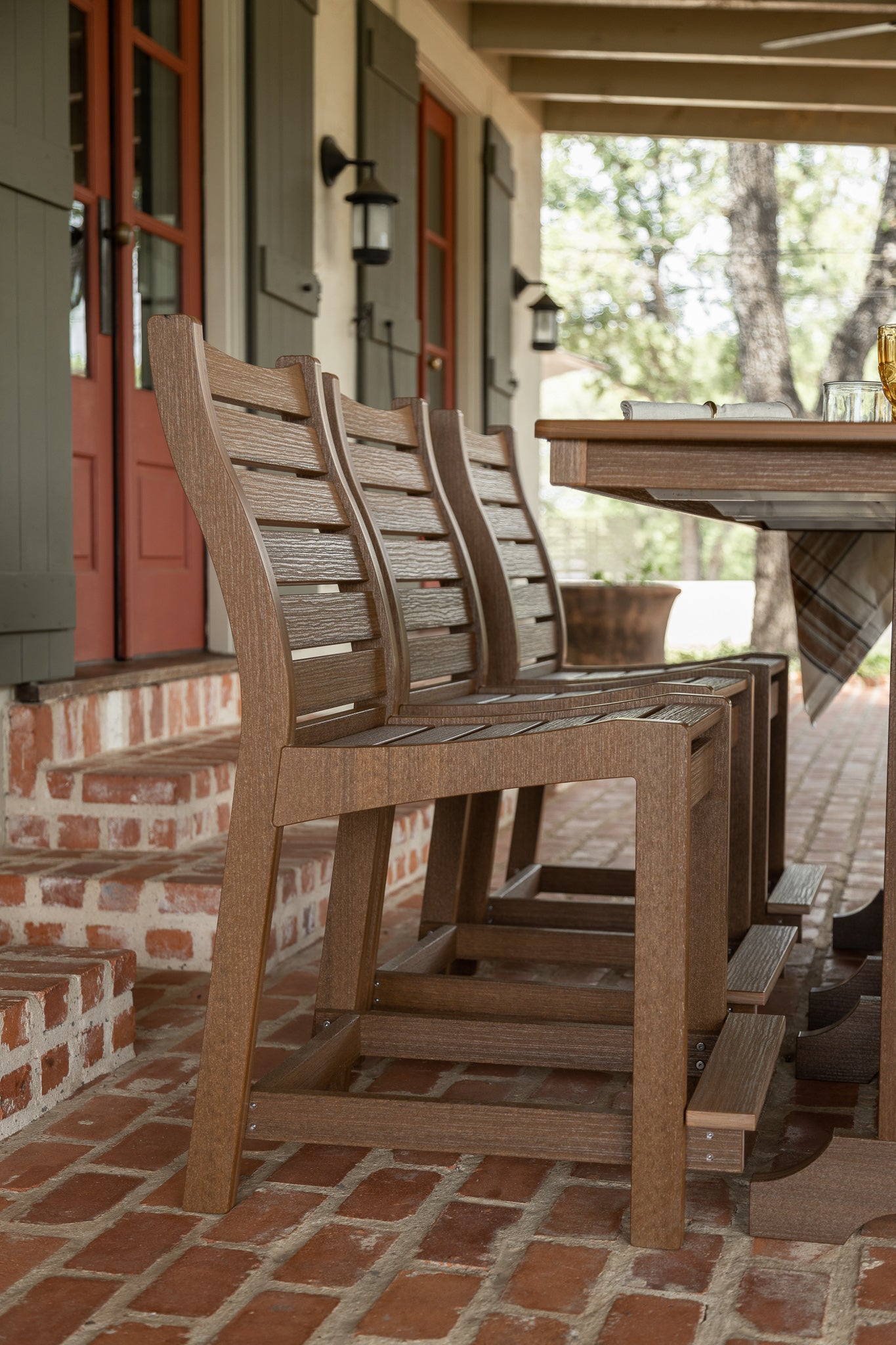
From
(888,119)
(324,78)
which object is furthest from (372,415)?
(888,119)

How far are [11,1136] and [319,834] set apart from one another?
1.46 m

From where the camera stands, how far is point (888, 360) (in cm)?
183

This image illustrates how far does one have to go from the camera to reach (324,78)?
214 inches

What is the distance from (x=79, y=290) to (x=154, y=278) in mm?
467

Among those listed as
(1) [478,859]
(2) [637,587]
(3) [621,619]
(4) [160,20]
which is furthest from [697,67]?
(1) [478,859]

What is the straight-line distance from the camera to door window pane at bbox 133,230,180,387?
4324mm

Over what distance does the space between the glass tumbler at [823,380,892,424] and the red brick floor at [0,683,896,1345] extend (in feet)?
3.22

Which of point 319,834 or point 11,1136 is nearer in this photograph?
point 11,1136

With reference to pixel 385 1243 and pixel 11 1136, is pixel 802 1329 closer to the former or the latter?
pixel 385 1243

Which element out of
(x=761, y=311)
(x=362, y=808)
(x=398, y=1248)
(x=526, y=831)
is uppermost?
(x=761, y=311)

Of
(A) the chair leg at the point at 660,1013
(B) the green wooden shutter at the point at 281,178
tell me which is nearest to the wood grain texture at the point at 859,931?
(A) the chair leg at the point at 660,1013

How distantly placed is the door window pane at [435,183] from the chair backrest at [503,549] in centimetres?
449

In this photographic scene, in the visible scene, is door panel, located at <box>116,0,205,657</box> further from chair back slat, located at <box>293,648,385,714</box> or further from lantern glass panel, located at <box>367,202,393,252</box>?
chair back slat, located at <box>293,648,385,714</box>

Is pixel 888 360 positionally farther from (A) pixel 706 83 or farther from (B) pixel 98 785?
(A) pixel 706 83
